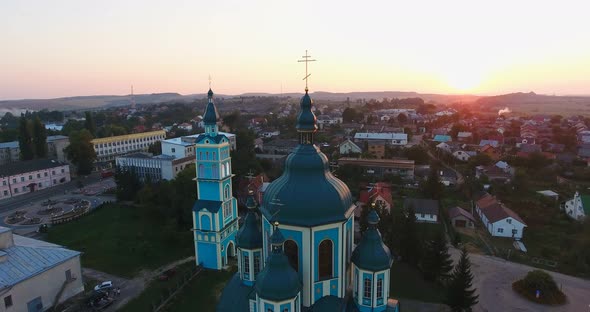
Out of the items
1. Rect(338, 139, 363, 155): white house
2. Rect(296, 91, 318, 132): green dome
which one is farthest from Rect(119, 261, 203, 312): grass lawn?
Rect(338, 139, 363, 155): white house

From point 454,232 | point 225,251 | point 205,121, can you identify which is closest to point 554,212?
point 454,232

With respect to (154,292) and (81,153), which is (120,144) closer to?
(81,153)

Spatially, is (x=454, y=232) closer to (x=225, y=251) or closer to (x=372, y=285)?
(x=225, y=251)

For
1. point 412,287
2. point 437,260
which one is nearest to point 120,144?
point 412,287

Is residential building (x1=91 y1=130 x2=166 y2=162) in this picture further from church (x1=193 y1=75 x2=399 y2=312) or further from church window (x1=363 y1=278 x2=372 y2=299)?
church window (x1=363 y1=278 x2=372 y2=299)

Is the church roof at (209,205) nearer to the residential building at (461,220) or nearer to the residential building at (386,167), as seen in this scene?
the residential building at (461,220)

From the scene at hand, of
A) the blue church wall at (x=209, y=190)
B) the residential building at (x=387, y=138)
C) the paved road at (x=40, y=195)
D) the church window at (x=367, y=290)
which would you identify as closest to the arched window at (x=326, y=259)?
the church window at (x=367, y=290)
